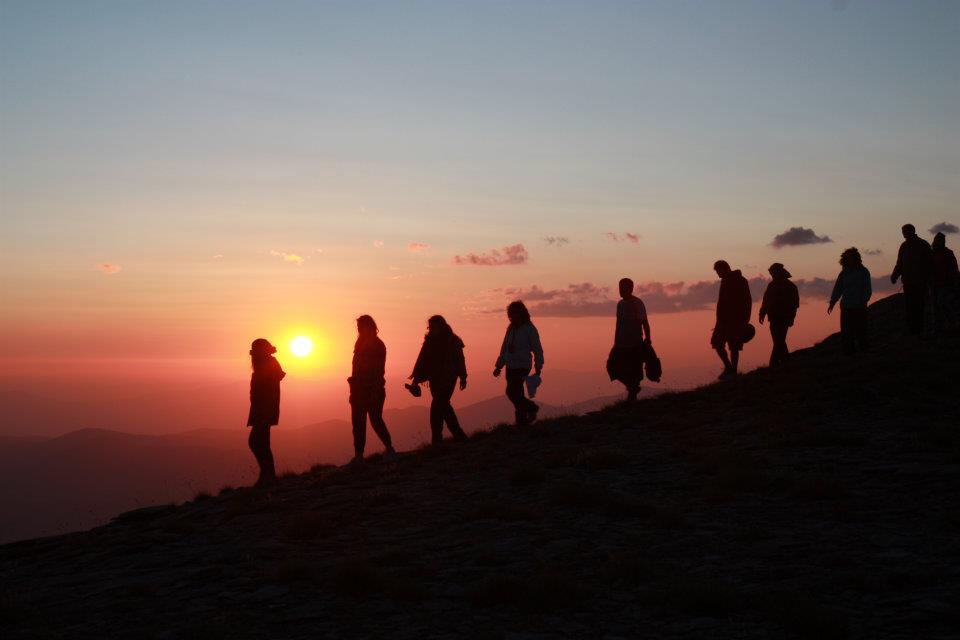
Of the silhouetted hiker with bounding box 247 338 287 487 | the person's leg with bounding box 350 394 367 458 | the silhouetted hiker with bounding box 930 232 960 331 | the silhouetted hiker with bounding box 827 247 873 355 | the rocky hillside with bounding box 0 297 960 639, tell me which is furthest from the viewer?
the silhouetted hiker with bounding box 930 232 960 331

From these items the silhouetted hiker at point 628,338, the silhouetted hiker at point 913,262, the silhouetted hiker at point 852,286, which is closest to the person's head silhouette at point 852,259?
the silhouetted hiker at point 852,286

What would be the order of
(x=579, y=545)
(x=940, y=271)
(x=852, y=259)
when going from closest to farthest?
(x=579, y=545)
(x=852, y=259)
(x=940, y=271)

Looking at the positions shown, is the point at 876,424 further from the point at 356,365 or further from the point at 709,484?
the point at 356,365

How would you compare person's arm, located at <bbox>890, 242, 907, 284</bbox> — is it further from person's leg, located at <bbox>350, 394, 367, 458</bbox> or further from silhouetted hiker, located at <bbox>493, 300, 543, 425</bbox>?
person's leg, located at <bbox>350, 394, 367, 458</bbox>

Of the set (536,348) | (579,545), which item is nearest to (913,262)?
(536,348)

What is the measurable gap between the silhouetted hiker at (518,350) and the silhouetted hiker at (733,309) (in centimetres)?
464

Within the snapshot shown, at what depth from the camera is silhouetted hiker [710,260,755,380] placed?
1786cm

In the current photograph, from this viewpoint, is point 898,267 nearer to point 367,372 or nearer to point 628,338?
point 628,338

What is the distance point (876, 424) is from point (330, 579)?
29.8 feet

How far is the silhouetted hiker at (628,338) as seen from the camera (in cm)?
1627

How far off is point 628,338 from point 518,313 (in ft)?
7.31

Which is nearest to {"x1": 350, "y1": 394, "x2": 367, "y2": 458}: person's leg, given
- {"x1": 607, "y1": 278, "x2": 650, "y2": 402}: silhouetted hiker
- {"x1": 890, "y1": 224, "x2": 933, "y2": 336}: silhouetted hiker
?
{"x1": 607, "y1": 278, "x2": 650, "y2": 402}: silhouetted hiker

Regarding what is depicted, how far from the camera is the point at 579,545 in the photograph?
8.58 metres

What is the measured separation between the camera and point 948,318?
23656 mm
